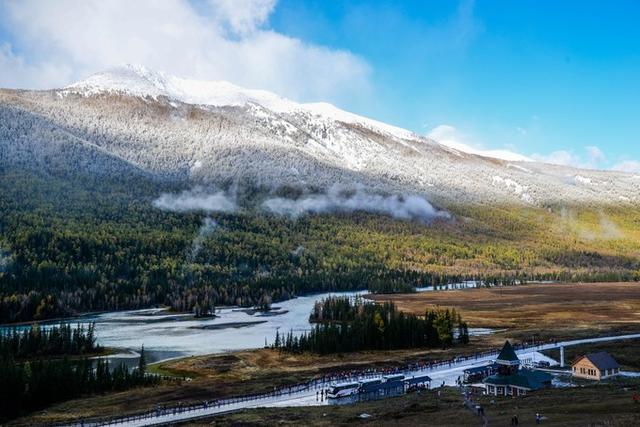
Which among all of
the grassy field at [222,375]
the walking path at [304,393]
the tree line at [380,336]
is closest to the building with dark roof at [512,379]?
the walking path at [304,393]

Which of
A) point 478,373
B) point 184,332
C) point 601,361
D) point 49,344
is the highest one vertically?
point 184,332

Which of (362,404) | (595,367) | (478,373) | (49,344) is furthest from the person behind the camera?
(49,344)

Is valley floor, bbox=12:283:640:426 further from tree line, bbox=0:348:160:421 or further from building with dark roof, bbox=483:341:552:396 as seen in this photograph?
tree line, bbox=0:348:160:421

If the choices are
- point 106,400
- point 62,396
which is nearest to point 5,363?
point 62,396

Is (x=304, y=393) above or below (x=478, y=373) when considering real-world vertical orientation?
below

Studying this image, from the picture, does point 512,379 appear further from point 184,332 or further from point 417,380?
point 184,332

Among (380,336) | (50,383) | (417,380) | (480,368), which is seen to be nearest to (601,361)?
(480,368)

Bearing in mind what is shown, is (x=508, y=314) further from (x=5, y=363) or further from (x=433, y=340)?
(x=5, y=363)

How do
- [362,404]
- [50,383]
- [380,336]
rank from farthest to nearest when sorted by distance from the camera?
[380,336], [50,383], [362,404]
